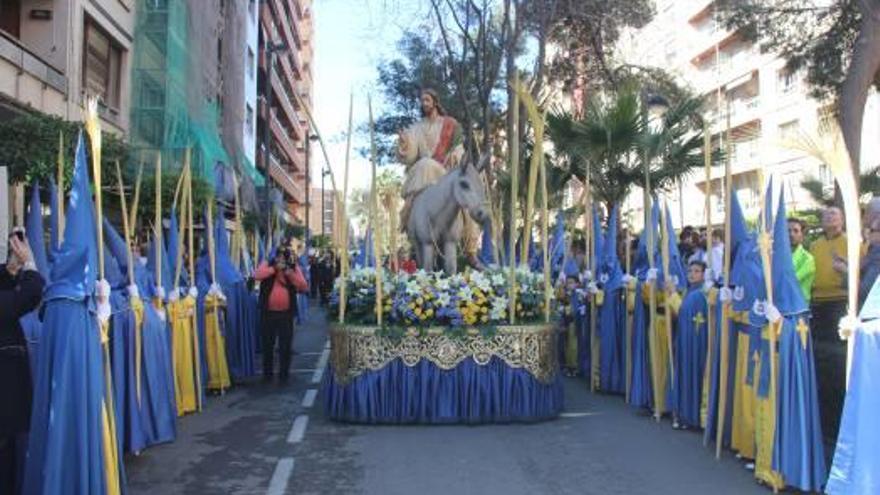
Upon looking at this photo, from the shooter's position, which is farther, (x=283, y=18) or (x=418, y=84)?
(x=283, y=18)

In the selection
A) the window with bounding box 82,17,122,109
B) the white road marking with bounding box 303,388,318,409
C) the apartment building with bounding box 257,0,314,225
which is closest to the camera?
the white road marking with bounding box 303,388,318,409

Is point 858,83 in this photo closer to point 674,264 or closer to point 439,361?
point 674,264

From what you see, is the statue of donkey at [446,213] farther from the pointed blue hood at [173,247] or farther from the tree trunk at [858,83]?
the tree trunk at [858,83]

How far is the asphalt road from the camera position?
21.4ft

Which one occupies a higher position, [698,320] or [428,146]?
[428,146]

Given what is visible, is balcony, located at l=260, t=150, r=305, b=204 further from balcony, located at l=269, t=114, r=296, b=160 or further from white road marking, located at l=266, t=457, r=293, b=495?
white road marking, located at l=266, t=457, r=293, b=495

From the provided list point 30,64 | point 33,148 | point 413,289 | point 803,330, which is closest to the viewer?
point 803,330

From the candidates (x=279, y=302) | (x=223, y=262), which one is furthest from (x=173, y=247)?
(x=279, y=302)

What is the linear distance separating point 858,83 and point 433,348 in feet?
31.3

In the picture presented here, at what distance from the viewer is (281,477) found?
22.3ft

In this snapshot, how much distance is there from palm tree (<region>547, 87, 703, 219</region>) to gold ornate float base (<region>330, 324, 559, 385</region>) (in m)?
5.99

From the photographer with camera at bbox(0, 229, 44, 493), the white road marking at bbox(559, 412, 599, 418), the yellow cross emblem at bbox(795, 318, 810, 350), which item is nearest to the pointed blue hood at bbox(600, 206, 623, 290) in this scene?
the white road marking at bbox(559, 412, 599, 418)

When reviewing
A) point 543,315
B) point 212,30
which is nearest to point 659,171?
point 543,315

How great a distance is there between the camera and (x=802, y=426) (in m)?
6.13
